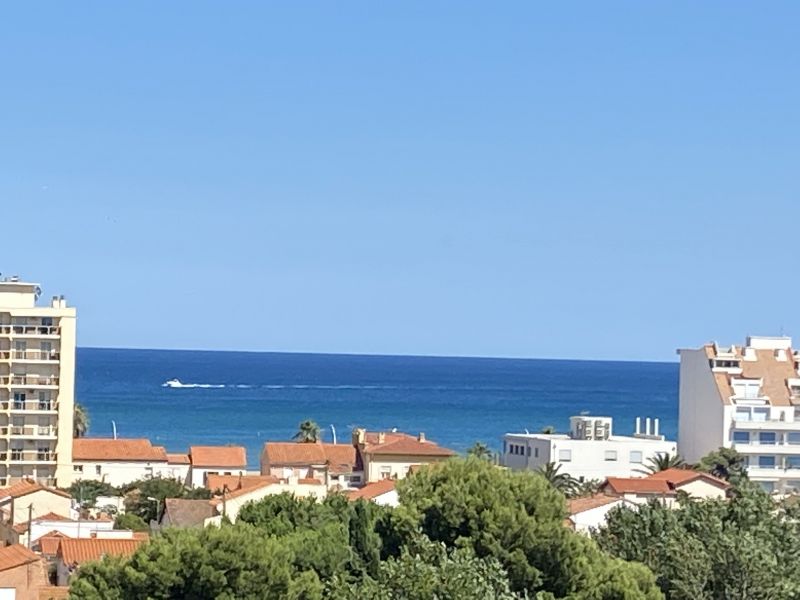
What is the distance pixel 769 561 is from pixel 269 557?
41.0 ft

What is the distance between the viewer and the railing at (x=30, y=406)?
90125mm

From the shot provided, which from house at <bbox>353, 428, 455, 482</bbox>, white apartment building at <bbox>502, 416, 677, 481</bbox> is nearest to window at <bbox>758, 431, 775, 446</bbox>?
white apartment building at <bbox>502, 416, 677, 481</bbox>

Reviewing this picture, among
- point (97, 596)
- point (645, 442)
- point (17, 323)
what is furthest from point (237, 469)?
point (97, 596)

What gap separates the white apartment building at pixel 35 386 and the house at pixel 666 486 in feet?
94.1

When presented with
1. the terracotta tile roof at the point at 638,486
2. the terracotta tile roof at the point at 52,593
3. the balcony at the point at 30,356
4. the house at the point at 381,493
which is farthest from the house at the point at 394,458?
the terracotta tile roof at the point at 52,593

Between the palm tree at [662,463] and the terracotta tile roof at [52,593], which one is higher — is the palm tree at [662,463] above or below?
above

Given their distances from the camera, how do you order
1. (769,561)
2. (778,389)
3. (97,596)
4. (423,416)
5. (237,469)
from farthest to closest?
(423,416)
(778,389)
(237,469)
(769,561)
(97,596)

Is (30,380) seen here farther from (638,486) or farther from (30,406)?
(638,486)

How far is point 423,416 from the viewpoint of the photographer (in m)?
197

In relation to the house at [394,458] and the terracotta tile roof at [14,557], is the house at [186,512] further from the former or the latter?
the house at [394,458]

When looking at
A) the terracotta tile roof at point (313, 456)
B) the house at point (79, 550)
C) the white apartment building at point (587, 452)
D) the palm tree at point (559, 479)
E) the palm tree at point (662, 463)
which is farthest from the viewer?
the white apartment building at point (587, 452)

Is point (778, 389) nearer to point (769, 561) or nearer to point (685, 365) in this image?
point (685, 365)

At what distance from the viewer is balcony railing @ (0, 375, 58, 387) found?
9019cm

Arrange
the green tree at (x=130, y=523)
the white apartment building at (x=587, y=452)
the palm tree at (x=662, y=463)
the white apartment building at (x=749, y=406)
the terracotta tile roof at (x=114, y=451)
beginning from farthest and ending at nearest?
the white apartment building at (x=749, y=406) < the white apartment building at (x=587, y=452) < the terracotta tile roof at (x=114, y=451) < the palm tree at (x=662, y=463) < the green tree at (x=130, y=523)
